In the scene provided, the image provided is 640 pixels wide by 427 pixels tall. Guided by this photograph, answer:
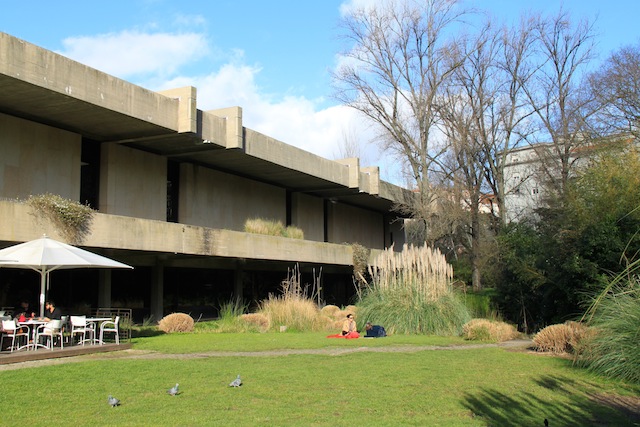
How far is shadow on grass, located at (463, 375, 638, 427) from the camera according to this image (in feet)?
23.3

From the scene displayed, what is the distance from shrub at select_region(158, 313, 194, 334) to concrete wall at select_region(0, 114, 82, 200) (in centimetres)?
552

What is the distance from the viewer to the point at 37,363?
11344 millimetres

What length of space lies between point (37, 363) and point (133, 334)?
6.70 m

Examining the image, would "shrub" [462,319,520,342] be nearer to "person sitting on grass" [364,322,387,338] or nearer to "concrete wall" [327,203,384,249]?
"person sitting on grass" [364,322,387,338]

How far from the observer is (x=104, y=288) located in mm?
22344

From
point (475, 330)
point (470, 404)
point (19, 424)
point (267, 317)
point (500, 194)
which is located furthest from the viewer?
point (500, 194)

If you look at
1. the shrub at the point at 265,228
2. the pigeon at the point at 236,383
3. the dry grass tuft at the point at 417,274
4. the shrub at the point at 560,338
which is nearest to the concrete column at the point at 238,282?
the shrub at the point at 265,228

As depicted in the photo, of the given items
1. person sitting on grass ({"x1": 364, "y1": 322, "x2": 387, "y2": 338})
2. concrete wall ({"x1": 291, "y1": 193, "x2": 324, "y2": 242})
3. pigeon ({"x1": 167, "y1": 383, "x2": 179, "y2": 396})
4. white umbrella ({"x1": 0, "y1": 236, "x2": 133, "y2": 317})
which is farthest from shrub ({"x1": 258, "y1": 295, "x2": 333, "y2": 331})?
concrete wall ({"x1": 291, "y1": 193, "x2": 324, "y2": 242})

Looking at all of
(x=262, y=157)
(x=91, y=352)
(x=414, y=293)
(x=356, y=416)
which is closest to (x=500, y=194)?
(x=262, y=157)

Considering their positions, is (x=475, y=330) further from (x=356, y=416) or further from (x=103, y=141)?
(x=103, y=141)

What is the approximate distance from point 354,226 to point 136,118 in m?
22.9

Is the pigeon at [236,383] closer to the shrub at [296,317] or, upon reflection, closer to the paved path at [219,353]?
the paved path at [219,353]

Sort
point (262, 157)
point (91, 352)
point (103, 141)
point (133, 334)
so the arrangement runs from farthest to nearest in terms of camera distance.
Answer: point (262, 157)
point (103, 141)
point (133, 334)
point (91, 352)

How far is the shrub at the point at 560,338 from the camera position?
1305 centimetres
